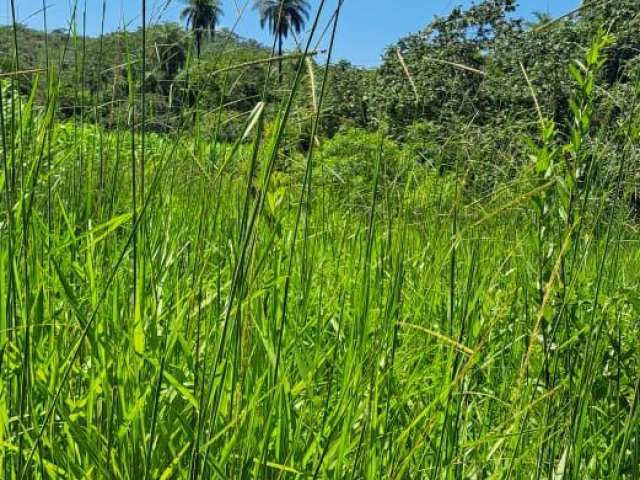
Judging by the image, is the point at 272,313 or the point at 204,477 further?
the point at 272,313

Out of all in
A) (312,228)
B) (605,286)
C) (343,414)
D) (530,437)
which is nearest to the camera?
(343,414)

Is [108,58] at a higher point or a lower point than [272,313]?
higher

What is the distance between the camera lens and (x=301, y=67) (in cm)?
52

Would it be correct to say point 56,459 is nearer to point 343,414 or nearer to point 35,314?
point 35,314

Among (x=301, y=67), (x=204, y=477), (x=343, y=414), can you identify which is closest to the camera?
(x=301, y=67)

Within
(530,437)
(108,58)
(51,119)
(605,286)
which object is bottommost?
(530,437)

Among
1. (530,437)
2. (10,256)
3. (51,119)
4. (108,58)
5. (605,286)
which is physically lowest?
(530,437)

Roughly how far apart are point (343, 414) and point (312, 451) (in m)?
0.08

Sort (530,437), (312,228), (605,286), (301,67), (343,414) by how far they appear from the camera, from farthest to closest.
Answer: (312,228)
(605,286)
(530,437)
(343,414)
(301,67)

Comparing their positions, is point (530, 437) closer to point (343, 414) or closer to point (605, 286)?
point (343, 414)

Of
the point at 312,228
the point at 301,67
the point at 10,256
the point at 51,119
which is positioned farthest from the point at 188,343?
the point at 312,228

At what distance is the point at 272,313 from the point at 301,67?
59 centimetres

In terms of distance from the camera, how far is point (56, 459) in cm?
80

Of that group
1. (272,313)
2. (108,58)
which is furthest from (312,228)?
(272,313)
